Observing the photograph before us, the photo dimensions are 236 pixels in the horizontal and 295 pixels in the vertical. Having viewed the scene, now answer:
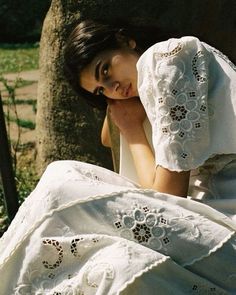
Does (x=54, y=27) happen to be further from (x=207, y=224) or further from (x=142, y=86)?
(x=207, y=224)

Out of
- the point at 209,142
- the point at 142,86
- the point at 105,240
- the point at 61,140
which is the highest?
the point at 142,86

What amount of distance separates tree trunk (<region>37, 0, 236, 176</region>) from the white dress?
1.38 m

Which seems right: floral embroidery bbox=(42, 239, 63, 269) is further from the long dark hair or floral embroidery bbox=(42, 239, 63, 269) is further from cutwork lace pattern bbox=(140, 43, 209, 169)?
the long dark hair

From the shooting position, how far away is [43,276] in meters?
2.42

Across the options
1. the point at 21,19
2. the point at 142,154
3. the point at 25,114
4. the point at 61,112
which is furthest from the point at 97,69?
the point at 21,19

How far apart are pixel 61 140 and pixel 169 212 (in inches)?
82.0

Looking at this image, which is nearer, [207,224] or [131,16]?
[207,224]

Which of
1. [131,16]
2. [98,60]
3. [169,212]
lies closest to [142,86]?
[98,60]

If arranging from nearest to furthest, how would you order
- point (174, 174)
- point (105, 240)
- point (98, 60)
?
point (105, 240), point (174, 174), point (98, 60)

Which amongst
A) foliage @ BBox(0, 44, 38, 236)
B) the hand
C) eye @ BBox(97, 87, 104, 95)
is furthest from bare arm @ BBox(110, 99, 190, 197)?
foliage @ BBox(0, 44, 38, 236)

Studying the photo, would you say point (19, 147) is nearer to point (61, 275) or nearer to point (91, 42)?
point (91, 42)

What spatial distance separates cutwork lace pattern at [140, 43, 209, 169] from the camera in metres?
2.49

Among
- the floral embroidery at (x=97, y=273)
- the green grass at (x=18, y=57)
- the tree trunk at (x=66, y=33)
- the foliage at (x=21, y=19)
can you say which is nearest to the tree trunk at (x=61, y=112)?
the tree trunk at (x=66, y=33)

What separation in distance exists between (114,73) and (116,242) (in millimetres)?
745
